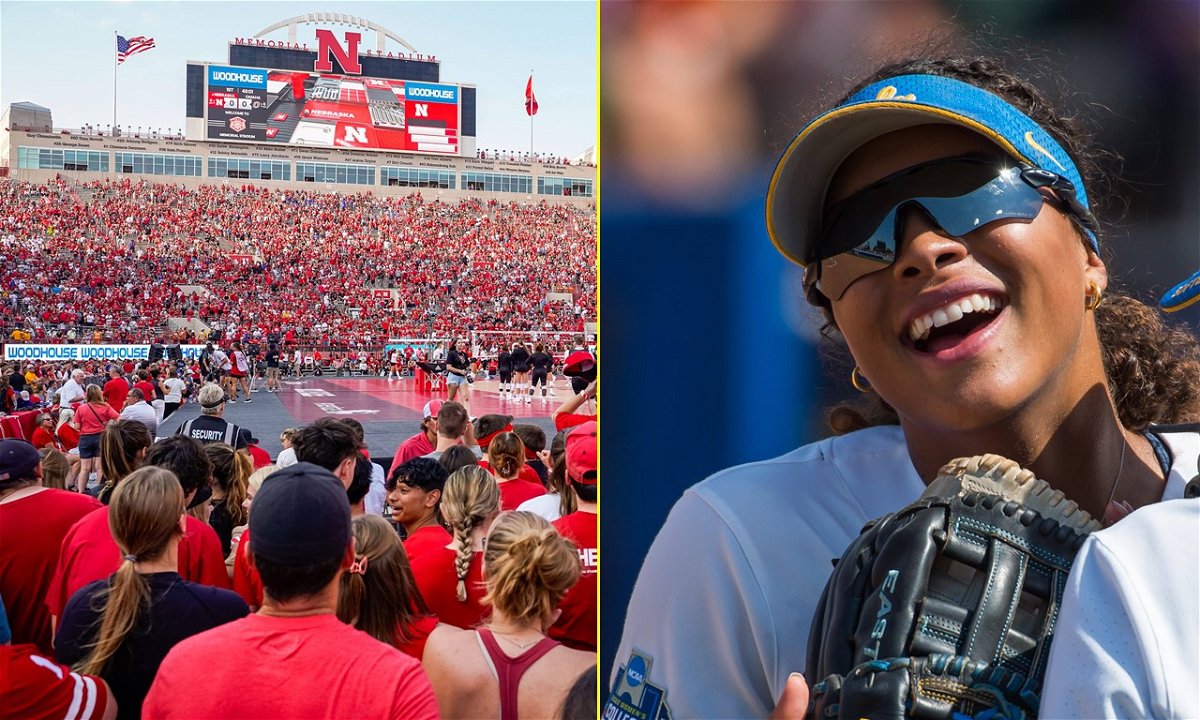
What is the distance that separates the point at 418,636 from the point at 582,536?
753 mm

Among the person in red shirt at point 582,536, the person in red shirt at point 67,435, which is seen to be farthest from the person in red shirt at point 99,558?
the person in red shirt at point 67,435

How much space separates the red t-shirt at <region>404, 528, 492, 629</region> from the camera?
3.20m

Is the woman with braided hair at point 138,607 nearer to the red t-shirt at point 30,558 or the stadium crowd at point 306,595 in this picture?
the stadium crowd at point 306,595

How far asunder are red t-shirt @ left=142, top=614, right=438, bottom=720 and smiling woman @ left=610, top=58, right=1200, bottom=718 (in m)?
0.51

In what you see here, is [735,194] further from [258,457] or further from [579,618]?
[258,457]

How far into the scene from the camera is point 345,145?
6028 cm

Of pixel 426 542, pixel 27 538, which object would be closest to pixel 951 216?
pixel 426 542

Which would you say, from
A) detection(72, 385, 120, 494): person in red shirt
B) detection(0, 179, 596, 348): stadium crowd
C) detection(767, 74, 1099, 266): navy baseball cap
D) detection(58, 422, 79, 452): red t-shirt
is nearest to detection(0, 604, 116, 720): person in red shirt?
detection(767, 74, 1099, 266): navy baseball cap

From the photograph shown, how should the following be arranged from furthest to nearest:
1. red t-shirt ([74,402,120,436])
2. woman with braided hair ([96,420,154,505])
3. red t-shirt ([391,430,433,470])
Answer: red t-shirt ([74,402,120,436]), red t-shirt ([391,430,433,470]), woman with braided hair ([96,420,154,505])

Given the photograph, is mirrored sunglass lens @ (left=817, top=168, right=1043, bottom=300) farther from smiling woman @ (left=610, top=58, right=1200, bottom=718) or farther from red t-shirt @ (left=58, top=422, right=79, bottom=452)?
red t-shirt @ (left=58, top=422, right=79, bottom=452)

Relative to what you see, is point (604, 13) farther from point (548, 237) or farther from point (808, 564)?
point (548, 237)

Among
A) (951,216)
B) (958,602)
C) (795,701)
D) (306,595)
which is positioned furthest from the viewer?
(306,595)

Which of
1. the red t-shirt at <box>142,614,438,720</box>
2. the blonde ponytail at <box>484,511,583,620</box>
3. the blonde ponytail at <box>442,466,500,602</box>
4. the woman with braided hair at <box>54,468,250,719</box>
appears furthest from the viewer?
the blonde ponytail at <box>442,466,500,602</box>

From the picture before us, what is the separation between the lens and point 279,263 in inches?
1827
